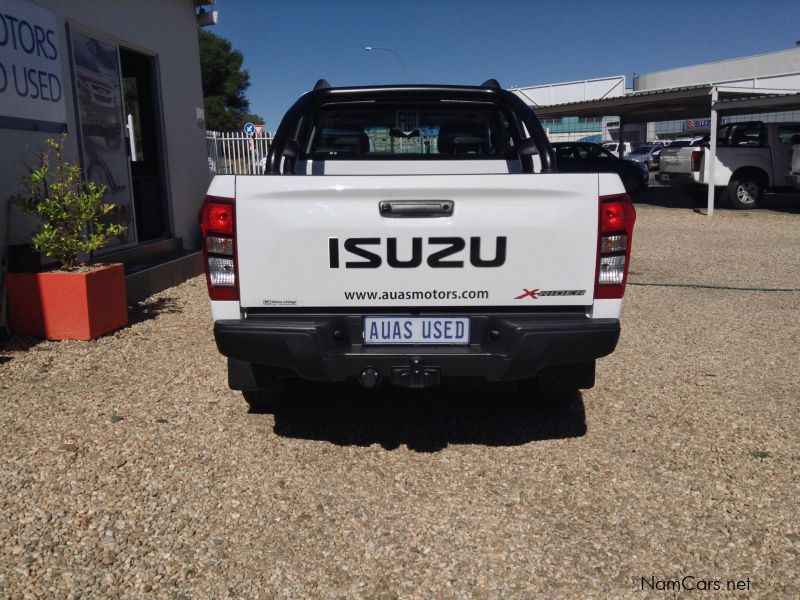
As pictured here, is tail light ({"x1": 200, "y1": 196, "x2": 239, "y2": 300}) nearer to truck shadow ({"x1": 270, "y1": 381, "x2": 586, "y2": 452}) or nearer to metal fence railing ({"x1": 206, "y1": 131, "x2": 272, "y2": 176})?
truck shadow ({"x1": 270, "y1": 381, "x2": 586, "y2": 452})

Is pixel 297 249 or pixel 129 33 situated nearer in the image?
pixel 297 249

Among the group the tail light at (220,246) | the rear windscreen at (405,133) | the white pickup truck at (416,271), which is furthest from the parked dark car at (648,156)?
the tail light at (220,246)

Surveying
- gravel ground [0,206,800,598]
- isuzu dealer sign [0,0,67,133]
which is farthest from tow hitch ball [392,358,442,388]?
isuzu dealer sign [0,0,67,133]

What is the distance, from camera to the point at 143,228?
30.3 feet

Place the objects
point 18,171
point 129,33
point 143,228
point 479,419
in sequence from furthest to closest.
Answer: point 143,228 < point 129,33 < point 18,171 < point 479,419

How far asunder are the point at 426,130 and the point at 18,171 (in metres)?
3.55

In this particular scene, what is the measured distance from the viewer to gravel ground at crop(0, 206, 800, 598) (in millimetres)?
2523

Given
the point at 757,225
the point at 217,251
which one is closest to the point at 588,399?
the point at 217,251

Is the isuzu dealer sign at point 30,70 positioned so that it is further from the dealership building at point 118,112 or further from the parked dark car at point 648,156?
the parked dark car at point 648,156

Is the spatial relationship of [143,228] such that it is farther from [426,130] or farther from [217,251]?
[217,251]

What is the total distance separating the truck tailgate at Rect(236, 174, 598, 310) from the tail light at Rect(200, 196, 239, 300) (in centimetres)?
4

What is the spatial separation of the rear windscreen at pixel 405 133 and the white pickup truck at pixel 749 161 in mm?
13239

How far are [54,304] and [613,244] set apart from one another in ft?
14.5

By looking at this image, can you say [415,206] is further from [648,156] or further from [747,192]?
[648,156]
